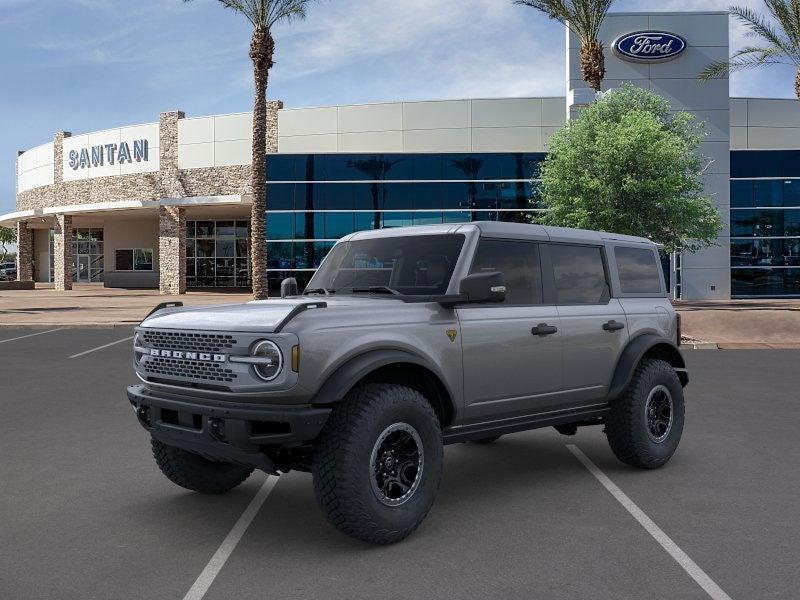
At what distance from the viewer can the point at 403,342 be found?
469 cm

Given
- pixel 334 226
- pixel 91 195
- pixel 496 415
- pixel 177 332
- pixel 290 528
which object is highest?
pixel 91 195

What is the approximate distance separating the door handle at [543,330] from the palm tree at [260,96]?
22303mm

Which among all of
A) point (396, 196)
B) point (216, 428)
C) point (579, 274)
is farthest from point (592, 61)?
point (216, 428)

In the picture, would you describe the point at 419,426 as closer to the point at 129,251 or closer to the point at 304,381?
the point at 304,381

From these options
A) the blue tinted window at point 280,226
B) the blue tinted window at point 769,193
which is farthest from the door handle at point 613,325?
the blue tinted window at point 769,193

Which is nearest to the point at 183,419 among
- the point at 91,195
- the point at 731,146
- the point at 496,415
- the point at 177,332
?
the point at 177,332

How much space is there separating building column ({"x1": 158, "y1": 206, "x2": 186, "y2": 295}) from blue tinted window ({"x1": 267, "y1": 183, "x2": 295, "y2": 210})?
9438mm

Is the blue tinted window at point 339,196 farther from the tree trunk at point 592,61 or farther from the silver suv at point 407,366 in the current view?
the silver suv at point 407,366

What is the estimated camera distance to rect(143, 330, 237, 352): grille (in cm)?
448

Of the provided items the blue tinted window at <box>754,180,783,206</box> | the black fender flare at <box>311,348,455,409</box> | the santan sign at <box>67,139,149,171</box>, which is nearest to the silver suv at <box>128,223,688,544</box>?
the black fender flare at <box>311,348,455,409</box>

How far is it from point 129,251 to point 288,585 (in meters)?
56.0

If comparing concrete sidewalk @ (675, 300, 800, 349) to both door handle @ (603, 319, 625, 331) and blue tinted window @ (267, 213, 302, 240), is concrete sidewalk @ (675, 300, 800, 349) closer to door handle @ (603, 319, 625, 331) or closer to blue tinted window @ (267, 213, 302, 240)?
door handle @ (603, 319, 625, 331)

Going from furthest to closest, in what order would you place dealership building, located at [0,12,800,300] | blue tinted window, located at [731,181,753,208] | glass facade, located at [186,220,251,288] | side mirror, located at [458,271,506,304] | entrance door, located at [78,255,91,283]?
entrance door, located at [78,255,91,283] < glass facade, located at [186,220,251,288] < blue tinted window, located at [731,181,753,208] < dealership building, located at [0,12,800,300] < side mirror, located at [458,271,506,304]

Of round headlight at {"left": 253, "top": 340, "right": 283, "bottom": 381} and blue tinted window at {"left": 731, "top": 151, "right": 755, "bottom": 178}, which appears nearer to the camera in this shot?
round headlight at {"left": 253, "top": 340, "right": 283, "bottom": 381}
